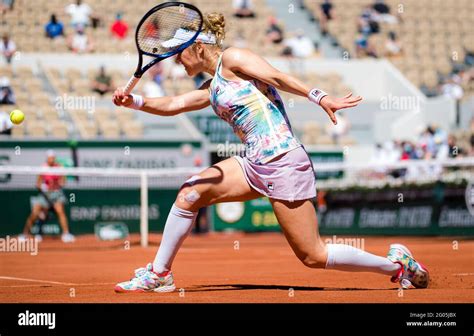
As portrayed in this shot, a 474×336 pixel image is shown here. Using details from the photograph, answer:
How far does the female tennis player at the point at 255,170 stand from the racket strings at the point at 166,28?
5 cm

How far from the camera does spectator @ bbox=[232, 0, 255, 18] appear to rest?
25281mm

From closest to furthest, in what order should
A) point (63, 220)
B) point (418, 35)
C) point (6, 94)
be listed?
point (63, 220) → point (6, 94) → point (418, 35)

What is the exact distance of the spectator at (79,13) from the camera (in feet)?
75.2

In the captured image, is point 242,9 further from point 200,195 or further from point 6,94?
point 200,195

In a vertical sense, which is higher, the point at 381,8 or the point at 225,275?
the point at 381,8

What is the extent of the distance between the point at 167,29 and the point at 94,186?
11.2 metres

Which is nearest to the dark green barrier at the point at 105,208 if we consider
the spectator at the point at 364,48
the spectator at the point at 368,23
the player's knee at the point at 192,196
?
the spectator at the point at 364,48

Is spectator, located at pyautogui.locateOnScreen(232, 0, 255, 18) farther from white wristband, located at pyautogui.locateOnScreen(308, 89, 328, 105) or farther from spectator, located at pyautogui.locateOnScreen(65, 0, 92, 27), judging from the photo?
white wristband, located at pyautogui.locateOnScreen(308, 89, 328, 105)

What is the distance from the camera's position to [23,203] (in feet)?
59.9

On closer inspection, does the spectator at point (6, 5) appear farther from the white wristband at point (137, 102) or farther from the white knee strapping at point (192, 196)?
the white knee strapping at point (192, 196)

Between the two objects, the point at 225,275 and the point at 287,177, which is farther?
the point at 225,275

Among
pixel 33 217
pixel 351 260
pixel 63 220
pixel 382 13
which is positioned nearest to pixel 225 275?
pixel 351 260

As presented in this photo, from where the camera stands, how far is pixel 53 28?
22.6 metres

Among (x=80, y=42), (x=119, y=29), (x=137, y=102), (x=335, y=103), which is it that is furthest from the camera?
(x=119, y=29)
